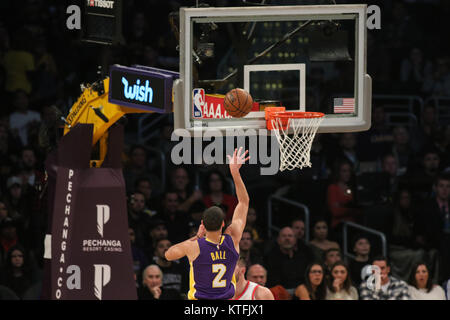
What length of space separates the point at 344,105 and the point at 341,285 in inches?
142

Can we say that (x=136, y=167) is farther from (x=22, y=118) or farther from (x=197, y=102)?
(x=197, y=102)

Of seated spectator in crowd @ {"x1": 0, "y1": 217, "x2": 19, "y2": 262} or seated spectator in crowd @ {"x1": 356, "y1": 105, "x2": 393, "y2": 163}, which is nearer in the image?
seated spectator in crowd @ {"x1": 0, "y1": 217, "x2": 19, "y2": 262}

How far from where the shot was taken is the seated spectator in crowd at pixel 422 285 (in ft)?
42.2

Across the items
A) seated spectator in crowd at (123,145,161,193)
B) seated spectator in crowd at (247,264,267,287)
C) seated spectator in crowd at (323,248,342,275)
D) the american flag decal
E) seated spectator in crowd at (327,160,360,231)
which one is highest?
the american flag decal

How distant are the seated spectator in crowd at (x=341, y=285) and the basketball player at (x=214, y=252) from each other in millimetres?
3282

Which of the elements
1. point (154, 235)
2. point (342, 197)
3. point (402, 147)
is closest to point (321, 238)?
point (342, 197)

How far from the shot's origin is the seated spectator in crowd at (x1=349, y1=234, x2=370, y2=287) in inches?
523

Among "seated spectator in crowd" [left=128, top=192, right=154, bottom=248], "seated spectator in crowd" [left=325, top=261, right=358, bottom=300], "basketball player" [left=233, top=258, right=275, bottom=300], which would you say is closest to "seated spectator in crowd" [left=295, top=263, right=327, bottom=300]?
"seated spectator in crowd" [left=325, top=261, right=358, bottom=300]

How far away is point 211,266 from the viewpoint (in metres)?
9.44

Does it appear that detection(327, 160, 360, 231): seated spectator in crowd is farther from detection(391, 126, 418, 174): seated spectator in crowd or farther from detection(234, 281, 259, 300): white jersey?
detection(234, 281, 259, 300): white jersey

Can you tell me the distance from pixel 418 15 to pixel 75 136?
A: 9.02m

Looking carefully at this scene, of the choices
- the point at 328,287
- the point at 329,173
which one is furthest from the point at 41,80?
the point at 328,287

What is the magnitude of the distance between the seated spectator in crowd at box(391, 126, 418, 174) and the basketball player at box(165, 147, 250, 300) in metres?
6.13

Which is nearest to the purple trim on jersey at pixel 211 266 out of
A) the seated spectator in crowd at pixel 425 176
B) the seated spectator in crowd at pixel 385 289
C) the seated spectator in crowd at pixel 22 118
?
the seated spectator in crowd at pixel 385 289
